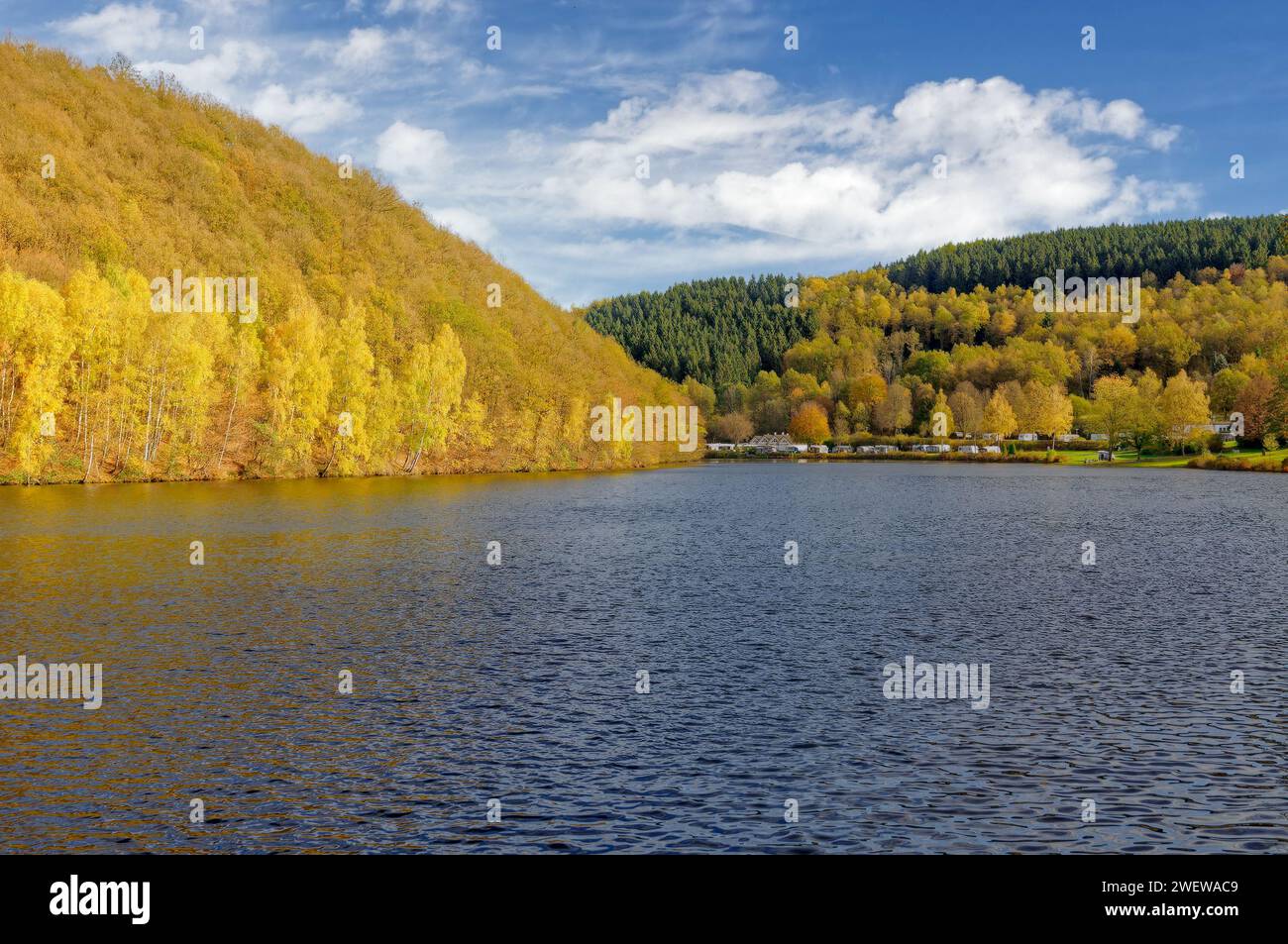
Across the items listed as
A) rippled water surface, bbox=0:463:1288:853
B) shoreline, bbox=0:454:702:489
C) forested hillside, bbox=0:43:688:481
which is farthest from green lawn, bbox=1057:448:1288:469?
rippled water surface, bbox=0:463:1288:853

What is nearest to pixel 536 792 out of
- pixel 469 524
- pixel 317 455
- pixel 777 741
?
pixel 777 741

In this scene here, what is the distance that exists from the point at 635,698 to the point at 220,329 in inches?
3978

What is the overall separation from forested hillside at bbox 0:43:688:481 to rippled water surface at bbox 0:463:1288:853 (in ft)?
159

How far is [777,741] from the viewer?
18.9 m

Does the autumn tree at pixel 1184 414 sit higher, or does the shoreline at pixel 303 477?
the autumn tree at pixel 1184 414

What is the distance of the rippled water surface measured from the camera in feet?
49.0

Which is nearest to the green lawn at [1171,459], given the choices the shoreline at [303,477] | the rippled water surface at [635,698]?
the shoreline at [303,477]

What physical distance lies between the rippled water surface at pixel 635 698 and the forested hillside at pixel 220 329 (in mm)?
48582

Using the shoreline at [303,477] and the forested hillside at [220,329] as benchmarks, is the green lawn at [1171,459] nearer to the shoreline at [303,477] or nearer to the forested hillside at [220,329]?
the forested hillside at [220,329]

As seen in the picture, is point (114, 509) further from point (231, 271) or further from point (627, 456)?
point (627, 456)

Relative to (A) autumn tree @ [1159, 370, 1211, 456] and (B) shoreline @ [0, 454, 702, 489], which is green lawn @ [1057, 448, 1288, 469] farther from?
(B) shoreline @ [0, 454, 702, 489]

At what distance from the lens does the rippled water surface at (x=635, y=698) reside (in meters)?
14.9

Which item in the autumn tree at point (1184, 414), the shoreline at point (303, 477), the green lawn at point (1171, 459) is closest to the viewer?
the shoreline at point (303, 477)
